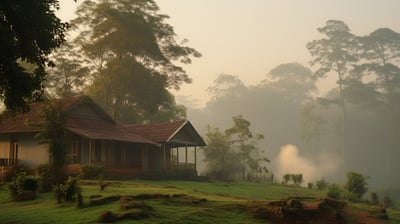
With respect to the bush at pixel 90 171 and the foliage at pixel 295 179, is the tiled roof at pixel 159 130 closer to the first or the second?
the bush at pixel 90 171

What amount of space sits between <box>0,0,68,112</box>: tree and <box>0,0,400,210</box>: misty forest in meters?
0.04

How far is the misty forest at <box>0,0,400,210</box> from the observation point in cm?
1622

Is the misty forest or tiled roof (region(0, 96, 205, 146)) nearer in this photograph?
the misty forest

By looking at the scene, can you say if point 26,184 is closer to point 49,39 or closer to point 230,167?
point 49,39

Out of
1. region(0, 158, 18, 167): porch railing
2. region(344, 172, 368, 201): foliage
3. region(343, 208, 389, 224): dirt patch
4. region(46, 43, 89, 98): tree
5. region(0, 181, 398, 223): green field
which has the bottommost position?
region(343, 208, 389, 224): dirt patch

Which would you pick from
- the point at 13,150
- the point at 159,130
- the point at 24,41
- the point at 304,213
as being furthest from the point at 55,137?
the point at 159,130

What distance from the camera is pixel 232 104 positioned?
10119 centimetres

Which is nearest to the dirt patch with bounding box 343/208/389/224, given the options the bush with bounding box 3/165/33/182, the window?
the bush with bounding box 3/165/33/182

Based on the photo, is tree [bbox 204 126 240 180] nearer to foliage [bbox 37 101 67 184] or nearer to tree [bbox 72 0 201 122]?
tree [bbox 72 0 201 122]

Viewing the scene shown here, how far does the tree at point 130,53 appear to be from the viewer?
4769 cm

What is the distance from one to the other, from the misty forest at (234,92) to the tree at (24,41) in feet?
0.12

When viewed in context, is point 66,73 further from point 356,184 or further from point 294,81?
point 294,81

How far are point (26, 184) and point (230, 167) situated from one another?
28697mm

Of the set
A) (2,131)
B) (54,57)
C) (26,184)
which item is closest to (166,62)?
(54,57)
